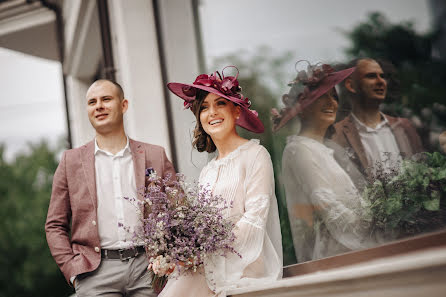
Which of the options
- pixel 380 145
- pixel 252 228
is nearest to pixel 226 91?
pixel 252 228

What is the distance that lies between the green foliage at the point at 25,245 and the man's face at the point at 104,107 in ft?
51.5

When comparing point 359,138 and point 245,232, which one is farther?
point 359,138

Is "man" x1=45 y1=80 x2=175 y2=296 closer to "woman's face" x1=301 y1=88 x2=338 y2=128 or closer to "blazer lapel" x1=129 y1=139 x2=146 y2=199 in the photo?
"blazer lapel" x1=129 y1=139 x2=146 y2=199

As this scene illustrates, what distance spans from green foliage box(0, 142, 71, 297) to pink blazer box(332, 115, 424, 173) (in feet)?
54.2

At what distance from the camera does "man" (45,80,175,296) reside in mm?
3385

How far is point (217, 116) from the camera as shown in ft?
11.0

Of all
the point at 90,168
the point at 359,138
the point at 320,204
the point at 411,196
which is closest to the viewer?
the point at 411,196

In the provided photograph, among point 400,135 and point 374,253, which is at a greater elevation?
point 400,135

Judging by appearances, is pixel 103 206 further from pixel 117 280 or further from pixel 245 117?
pixel 245 117

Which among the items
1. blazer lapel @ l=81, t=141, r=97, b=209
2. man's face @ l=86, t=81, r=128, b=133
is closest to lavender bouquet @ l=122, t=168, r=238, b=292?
blazer lapel @ l=81, t=141, r=97, b=209

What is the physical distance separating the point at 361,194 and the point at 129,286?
1595mm

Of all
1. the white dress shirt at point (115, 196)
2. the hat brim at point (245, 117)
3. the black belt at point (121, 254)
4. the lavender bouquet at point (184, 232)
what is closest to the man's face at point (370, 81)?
the hat brim at point (245, 117)

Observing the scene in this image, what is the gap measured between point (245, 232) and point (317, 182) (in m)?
0.73

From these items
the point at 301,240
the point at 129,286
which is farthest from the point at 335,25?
the point at 129,286
